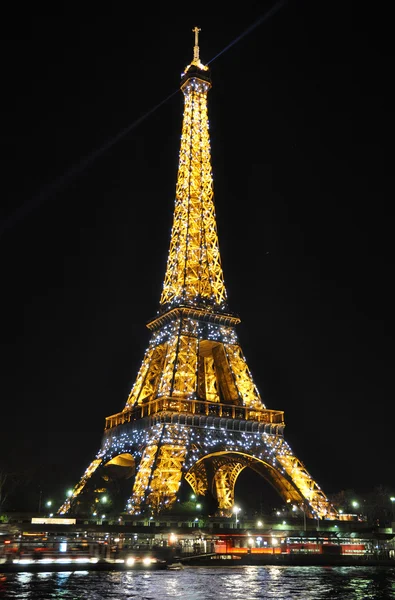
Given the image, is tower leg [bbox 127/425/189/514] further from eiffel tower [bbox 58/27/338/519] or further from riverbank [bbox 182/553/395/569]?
riverbank [bbox 182/553/395/569]

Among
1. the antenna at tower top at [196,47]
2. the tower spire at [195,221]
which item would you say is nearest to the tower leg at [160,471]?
the tower spire at [195,221]

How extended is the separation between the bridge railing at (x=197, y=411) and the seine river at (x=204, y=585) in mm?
17336

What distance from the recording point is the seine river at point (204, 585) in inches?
683

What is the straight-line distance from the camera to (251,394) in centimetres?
5031

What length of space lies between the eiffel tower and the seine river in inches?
557

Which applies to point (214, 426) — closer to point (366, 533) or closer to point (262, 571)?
point (366, 533)

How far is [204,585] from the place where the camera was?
2034 cm

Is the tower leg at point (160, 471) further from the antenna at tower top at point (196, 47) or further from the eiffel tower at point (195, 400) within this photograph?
the antenna at tower top at point (196, 47)

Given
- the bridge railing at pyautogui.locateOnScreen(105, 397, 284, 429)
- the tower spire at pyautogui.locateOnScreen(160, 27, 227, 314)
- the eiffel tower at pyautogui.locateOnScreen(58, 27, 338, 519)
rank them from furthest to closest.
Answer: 1. the tower spire at pyautogui.locateOnScreen(160, 27, 227, 314)
2. the bridge railing at pyautogui.locateOnScreen(105, 397, 284, 429)
3. the eiffel tower at pyautogui.locateOnScreen(58, 27, 338, 519)

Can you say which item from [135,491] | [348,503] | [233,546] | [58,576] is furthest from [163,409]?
[348,503]

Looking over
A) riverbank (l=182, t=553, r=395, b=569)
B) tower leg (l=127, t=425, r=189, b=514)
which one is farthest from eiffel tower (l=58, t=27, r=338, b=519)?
riverbank (l=182, t=553, r=395, b=569)

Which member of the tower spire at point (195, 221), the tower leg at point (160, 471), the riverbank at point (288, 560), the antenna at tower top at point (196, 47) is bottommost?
the riverbank at point (288, 560)

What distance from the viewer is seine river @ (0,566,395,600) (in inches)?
683

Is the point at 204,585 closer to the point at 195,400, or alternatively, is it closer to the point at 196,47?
the point at 195,400
